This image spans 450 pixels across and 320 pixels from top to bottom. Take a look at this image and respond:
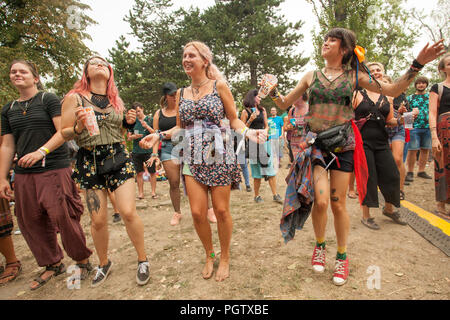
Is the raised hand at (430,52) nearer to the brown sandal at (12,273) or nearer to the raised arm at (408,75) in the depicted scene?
the raised arm at (408,75)

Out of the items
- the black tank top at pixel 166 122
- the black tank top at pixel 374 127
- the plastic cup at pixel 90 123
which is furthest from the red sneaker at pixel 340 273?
the black tank top at pixel 166 122

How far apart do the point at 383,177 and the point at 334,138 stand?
1711 mm

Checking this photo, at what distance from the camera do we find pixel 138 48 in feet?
74.9

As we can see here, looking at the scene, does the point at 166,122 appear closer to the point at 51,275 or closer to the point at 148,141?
the point at 148,141

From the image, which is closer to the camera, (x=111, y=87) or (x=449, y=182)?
(x=111, y=87)

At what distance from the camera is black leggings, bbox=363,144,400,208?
3.53 meters

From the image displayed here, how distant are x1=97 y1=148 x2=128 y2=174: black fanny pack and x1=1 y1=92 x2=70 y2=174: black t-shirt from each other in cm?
70

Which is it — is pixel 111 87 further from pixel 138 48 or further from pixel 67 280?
pixel 138 48

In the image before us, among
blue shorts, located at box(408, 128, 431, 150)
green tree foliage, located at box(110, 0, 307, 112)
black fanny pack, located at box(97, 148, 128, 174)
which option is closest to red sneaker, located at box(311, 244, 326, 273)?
black fanny pack, located at box(97, 148, 128, 174)

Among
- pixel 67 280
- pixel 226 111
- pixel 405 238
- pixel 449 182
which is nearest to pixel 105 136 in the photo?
pixel 226 111

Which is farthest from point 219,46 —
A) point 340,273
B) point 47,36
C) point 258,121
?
point 340,273

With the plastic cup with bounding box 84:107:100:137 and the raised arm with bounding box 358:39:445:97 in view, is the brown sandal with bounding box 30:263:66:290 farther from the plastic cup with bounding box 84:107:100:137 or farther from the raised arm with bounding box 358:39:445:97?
the raised arm with bounding box 358:39:445:97
